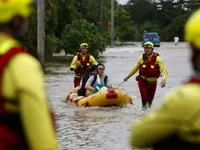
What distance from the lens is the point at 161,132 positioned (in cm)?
360

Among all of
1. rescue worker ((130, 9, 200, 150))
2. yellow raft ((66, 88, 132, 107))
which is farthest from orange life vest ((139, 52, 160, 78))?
rescue worker ((130, 9, 200, 150))

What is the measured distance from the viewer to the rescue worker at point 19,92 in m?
3.52

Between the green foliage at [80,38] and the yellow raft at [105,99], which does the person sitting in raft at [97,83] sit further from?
the green foliage at [80,38]

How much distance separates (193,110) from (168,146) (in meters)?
0.33

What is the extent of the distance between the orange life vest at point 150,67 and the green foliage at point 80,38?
80.4 ft

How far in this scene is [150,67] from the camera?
16.1 meters

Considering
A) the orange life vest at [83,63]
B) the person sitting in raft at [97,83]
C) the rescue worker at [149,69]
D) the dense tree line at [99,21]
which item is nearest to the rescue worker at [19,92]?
the dense tree line at [99,21]

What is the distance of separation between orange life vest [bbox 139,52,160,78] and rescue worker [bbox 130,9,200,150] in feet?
40.7

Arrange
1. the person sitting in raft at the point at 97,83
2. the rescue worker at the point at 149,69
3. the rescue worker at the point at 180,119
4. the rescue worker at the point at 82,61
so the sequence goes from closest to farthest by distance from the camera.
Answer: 1. the rescue worker at the point at 180,119
2. the rescue worker at the point at 149,69
3. the person sitting in raft at the point at 97,83
4. the rescue worker at the point at 82,61

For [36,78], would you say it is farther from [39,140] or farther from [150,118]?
[150,118]

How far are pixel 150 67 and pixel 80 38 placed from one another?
24885 millimetres

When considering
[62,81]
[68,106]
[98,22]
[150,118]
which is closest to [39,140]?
[150,118]

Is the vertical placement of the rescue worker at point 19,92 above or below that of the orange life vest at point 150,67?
above

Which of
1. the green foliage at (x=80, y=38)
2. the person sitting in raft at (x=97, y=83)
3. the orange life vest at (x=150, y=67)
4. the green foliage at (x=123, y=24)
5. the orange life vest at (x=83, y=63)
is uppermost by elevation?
the orange life vest at (x=150, y=67)
